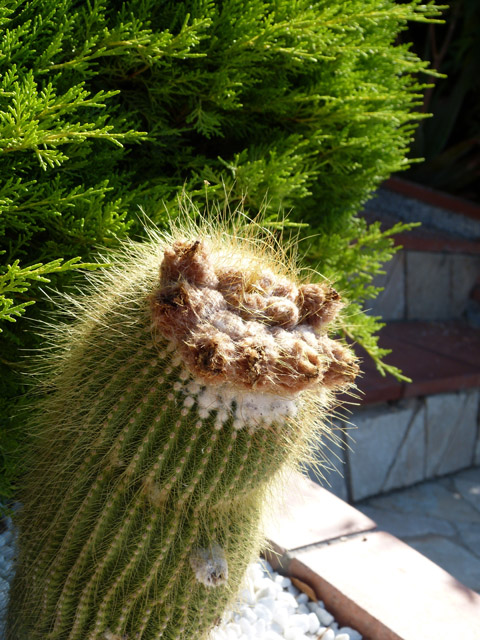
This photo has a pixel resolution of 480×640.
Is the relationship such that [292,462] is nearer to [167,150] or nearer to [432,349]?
[167,150]

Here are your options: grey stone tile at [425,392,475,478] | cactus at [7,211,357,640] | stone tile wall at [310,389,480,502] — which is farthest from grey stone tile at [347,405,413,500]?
cactus at [7,211,357,640]

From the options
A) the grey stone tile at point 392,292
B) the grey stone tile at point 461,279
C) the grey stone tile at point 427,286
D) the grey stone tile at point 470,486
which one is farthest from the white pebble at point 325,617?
the grey stone tile at point 461,279

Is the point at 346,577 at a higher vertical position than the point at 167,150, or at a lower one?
lower

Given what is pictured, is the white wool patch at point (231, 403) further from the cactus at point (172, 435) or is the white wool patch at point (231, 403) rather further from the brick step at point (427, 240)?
the brick step at point (427, 240)

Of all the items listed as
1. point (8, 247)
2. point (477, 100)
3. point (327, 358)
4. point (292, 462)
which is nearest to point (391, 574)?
point (292, 462)

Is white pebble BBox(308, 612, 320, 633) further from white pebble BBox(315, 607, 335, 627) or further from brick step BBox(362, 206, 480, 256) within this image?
brick step BBox(362, 206, 480, 256)

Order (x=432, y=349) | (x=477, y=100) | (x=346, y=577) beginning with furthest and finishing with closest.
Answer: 1. (x=477, y=100)
2. (x=432, y=349)
3. (x=346, y=577)
